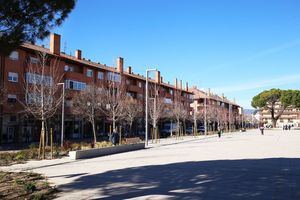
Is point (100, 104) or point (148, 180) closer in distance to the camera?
point (148, 180)

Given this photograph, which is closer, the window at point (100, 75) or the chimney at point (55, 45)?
the chimney at point (55, 45)

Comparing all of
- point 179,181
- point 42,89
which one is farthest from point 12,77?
point 179,181

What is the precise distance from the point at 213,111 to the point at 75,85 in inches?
1648

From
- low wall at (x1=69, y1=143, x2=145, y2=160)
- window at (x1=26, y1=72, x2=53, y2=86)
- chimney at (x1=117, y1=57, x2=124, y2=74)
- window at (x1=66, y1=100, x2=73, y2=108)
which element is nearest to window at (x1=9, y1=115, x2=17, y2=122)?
window at (x1=26, y1=72, x2=53, y2=86)

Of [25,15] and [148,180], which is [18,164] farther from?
[25,15]

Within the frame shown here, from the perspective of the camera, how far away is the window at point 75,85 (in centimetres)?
5028

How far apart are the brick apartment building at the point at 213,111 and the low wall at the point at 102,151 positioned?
40508 mm

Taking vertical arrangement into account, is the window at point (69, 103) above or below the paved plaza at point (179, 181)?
above

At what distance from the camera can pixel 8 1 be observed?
29.2ft

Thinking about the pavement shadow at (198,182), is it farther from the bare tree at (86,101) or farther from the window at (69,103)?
the window at (69,103)

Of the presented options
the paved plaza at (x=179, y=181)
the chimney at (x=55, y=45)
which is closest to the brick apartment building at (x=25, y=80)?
the chimney at (x=55, y=45)

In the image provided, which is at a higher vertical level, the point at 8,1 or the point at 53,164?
the point at 8,1

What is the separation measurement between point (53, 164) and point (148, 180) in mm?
7195

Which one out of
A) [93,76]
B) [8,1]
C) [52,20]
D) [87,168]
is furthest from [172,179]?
[93,76]
